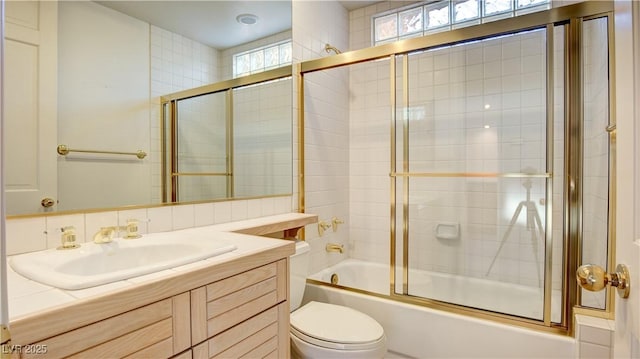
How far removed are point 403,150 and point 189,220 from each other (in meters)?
1.56

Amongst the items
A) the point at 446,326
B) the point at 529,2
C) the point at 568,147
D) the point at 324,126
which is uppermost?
the point at 529,2

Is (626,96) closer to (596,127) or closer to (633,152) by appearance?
(633,152)

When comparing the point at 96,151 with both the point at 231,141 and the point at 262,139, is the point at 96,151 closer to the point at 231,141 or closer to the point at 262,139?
the point at 231,141

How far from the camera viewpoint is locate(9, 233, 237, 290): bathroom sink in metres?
0.76

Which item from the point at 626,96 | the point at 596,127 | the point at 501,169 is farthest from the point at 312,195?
the point at 626,96

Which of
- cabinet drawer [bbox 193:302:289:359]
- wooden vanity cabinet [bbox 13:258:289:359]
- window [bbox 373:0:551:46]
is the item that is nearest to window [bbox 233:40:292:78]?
window [bbox 373:0:551:46]

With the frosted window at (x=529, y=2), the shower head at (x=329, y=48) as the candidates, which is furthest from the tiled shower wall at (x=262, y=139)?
the frosted window at (x=529, y=2)

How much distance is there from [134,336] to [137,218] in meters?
0.69

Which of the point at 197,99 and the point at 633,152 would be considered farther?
the point at 197,99

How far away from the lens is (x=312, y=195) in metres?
2.43

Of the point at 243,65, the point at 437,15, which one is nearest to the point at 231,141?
the point at 243,65

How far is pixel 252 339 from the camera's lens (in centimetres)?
103

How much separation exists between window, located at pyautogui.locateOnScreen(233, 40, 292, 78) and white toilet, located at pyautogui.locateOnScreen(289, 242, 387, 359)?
3.44 ft

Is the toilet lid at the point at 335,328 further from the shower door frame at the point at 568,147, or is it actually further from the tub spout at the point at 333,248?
the tub spout at the point at 333,248
